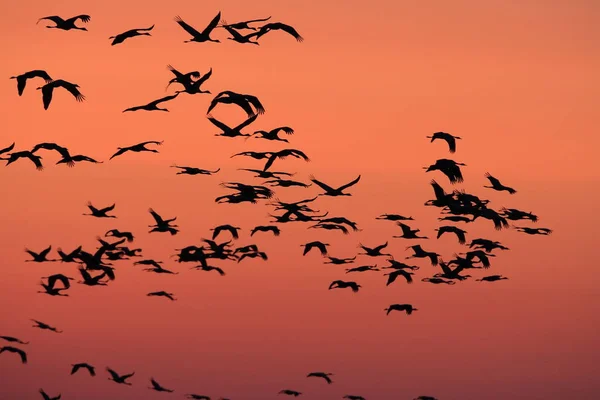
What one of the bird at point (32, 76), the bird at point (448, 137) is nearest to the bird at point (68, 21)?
the bird at point (32, 76)

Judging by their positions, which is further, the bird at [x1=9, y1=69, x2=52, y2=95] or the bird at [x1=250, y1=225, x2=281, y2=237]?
the bird at [x1=250, y1=225, x2=281, y2=237]

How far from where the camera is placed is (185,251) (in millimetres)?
84000

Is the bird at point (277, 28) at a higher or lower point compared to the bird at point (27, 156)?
higher

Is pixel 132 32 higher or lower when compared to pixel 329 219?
higher

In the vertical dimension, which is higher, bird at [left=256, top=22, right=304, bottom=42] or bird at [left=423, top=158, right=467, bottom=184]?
bird at [left=256, top=22, right=304, bottom=42]

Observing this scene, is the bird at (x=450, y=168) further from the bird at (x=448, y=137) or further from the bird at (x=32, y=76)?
the bird at (x=32, y=76)

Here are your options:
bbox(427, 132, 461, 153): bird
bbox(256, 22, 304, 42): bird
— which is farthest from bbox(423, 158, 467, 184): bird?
bbox(256, 22, 304, 42): bird

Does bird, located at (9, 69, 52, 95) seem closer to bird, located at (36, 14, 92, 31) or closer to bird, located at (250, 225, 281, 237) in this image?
bird, located at (36, 14, 92, 31)

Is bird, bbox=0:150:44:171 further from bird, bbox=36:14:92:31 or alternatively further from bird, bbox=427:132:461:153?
bird, bbox=427:132:461:153

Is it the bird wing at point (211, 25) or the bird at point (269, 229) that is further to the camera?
the bird at point (269, 229)

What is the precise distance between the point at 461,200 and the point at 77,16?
24630 mm

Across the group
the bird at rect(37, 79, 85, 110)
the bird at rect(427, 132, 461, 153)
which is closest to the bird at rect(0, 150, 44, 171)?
the bird at rect(37, 79, 85, 110)

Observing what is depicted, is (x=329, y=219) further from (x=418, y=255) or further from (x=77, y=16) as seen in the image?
(x=77, y=16)

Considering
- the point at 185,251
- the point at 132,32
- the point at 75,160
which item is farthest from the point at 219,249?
the point at 132,32
